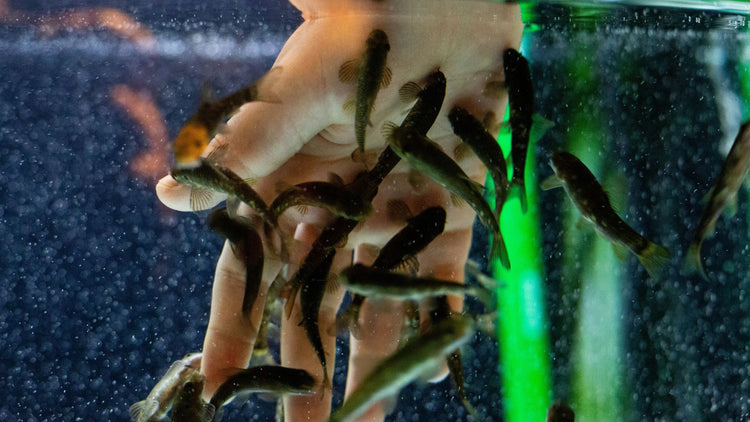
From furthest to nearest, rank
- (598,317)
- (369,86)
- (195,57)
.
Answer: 1. (598,317)
2. (195,57)
3. (369,86)

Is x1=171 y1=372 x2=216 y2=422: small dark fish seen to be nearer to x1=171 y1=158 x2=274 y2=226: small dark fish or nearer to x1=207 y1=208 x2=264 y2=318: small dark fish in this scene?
x1=207 y1=208 x2=264 y2=318: small dark fish

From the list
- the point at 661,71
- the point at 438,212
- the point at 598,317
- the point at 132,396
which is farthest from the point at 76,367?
the point at 661,71

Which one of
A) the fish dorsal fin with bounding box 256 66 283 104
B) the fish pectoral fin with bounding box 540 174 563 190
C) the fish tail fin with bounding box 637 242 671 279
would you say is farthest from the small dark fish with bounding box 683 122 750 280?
the fish dorsal fin with bounding box 256 66 283 104

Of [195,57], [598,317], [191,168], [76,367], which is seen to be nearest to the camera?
[191,168]

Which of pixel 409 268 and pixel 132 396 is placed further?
pixel 132 396

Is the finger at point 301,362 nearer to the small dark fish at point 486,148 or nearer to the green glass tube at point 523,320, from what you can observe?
the small dark fish at point 486,148

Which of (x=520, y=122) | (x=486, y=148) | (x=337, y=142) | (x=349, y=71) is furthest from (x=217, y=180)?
(x=520, y=122)

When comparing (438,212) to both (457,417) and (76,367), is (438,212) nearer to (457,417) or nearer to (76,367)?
(76,367)
